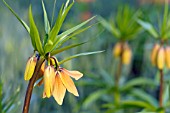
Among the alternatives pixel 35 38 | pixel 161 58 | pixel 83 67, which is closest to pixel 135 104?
pixel 161 58

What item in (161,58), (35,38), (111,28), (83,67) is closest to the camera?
(35,38)

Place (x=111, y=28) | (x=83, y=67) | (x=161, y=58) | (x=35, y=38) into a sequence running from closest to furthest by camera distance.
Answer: (x=35, y=38), (x=161, y=58), (x=111, y=28), (x=83, y=67)

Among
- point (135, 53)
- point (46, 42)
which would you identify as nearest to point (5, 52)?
point (135, 53)

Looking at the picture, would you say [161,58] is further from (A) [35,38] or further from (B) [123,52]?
(A) [35,38]

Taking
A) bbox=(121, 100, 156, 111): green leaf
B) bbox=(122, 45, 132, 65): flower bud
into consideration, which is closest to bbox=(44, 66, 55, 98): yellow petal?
bbox=(121, 100, 156, 111): green leaf

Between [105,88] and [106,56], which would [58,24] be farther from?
[106,56]

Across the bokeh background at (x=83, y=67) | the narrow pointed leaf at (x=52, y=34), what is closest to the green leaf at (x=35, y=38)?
the narrow pointed leaf at (x=52, y=34)

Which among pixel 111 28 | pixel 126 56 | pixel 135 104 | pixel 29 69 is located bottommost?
pixel 135 104

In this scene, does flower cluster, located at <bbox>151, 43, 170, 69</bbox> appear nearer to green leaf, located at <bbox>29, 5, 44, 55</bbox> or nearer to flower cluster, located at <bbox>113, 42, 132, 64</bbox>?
flower cluster, located at <bbox>113, 42, 132, 64</bbox>
